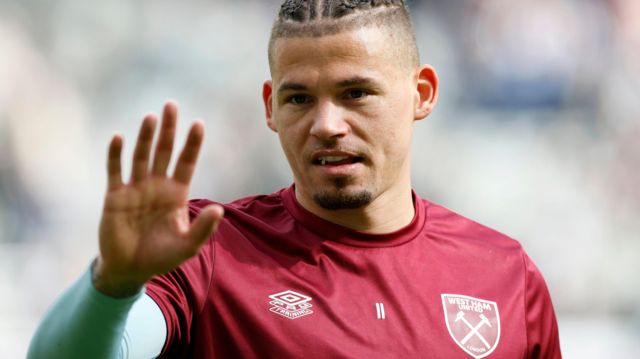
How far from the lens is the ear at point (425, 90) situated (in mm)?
3080

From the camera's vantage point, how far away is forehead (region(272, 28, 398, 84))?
2.75m

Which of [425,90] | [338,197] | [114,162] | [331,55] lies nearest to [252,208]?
[338,197]

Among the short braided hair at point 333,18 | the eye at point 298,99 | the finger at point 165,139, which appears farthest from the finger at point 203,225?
the short braided hair at point 333,18

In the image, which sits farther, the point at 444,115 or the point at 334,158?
the point at 444,115

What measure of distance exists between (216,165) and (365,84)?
13.1 ft

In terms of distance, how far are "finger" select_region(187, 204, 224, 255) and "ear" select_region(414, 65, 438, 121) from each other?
1249mm

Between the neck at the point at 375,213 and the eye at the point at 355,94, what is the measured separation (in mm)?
320

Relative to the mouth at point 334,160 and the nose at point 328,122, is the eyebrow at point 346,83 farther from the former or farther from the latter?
the mouth at point 334,160

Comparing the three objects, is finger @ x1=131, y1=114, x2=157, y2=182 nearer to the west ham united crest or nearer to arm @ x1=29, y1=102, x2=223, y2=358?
arm @ x1=29, y1=102, x2=223, y2=358

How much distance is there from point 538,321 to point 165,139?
56.6 inches

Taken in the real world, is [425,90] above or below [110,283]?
above

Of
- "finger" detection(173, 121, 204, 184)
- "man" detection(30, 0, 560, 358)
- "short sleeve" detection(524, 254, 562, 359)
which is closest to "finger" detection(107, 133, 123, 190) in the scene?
"finger" detection(173, 121, 204, 184)

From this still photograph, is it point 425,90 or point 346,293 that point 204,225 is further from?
point 425,90

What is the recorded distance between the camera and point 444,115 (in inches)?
274
